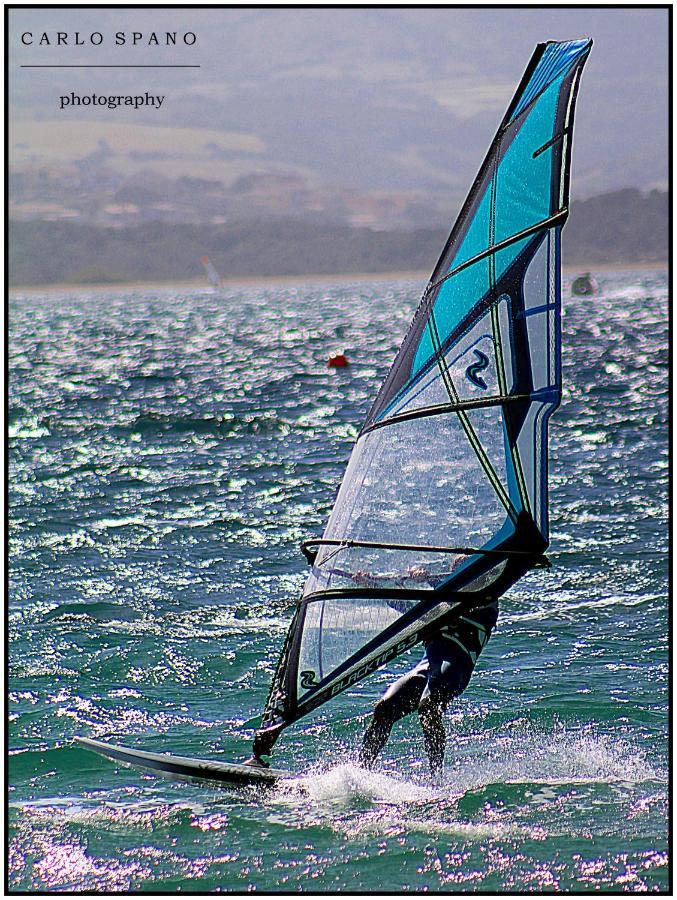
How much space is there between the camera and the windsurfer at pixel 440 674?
5047 millimetres

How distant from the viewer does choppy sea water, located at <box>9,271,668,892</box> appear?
4855 mm

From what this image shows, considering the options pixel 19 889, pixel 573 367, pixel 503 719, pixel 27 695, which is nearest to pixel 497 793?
pixel 503 719

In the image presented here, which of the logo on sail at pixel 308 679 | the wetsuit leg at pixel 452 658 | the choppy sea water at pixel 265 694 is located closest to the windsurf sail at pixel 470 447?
the logo on sail at pixel 308 679

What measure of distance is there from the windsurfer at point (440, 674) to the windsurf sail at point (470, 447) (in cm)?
15

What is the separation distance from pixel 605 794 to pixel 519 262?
105 inches

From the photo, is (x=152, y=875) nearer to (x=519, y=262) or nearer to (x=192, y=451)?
(x=519, y=262)

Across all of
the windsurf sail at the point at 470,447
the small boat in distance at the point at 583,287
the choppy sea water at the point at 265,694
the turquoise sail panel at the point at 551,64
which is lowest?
the choppy sea water at the point at 265,694

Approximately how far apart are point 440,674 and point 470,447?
1085 millimetres

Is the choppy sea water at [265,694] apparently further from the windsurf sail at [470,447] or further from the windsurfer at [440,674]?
the windsurf sail at [470,447]

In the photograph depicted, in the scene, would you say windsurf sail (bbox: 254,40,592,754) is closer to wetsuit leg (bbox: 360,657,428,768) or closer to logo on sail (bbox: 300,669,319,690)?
logo on sail (bbox: 300,669,319,690)

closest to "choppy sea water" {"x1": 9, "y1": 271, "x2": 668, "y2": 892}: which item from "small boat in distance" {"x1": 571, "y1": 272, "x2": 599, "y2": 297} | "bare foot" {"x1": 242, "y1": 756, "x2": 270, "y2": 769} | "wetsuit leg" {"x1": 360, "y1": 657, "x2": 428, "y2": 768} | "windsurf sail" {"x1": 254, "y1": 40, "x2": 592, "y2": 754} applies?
"bare foot" {"x1": 242, "y1": 756, "x2": 270, "y2": 769}

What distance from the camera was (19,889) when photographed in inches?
188

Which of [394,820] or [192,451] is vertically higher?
[192,451]

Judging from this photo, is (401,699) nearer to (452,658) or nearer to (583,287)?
(452,658)
